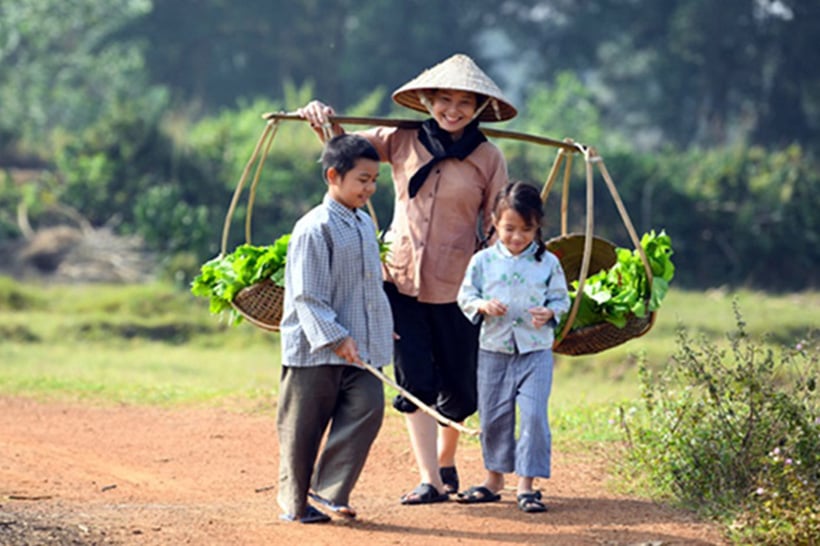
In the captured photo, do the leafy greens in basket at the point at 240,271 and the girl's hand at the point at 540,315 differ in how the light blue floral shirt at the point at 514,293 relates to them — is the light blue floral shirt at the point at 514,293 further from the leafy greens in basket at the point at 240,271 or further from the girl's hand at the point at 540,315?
the leafy greens in basket at the point at 240,271

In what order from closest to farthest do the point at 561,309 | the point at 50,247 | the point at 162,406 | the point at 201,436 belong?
1. the point at 561,309
2. the point at 201,436
3. the point at 162,406
4. the point at 50,247

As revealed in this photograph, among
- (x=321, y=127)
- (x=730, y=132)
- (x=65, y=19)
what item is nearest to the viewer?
(x=321, y=127)

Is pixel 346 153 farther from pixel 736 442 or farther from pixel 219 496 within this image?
pixel 736 442

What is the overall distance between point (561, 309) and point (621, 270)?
2.06ft

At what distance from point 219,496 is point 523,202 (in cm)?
209

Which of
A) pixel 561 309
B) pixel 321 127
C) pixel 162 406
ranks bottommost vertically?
pixel 162 406

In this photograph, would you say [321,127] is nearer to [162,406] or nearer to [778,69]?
[162,406]

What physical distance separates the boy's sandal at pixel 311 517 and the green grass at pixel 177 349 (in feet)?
8.87

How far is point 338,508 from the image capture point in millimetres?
5289

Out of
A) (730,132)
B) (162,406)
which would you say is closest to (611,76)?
(730,132)

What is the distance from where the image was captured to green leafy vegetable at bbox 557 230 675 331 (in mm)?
5680

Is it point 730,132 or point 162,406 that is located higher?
point 730,132

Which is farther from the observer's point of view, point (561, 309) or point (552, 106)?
point (552, 106)

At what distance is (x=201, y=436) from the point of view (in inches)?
Answer: 307
